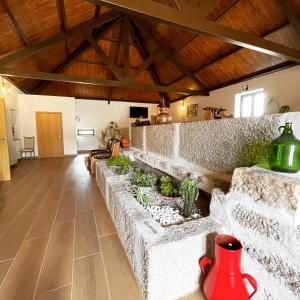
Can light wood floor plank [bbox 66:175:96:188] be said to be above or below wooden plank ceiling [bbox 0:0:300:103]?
below

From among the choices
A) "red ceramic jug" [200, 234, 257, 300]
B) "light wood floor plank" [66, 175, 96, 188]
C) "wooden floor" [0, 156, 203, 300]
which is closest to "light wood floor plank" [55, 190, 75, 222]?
"wooden floor" [0, 156, 203, 300]

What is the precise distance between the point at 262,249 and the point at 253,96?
5.80m

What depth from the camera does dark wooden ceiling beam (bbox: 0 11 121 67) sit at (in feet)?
14.1

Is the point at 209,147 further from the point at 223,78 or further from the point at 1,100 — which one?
the point at 223,78

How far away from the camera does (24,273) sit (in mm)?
1223

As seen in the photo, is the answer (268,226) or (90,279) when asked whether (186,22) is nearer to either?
(268,226)

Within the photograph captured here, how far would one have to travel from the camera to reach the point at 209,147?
64.2 inches

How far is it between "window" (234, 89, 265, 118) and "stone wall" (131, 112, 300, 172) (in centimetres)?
401

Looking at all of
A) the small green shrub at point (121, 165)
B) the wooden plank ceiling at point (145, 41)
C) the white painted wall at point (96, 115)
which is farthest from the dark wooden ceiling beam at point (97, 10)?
the small green shrub at point (121, 165)

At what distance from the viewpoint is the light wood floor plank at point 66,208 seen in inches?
79.0

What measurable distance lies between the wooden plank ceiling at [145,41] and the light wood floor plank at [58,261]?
255cm

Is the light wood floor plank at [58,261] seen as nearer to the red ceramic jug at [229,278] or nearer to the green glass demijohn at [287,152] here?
the red ceramic jug at [229,278]

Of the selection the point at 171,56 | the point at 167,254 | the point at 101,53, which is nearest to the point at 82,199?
the point at 167,254

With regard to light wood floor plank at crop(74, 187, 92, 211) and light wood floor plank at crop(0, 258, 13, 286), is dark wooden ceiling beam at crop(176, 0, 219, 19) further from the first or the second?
light wood floor plank at crop(0, 258, 13, 286)
